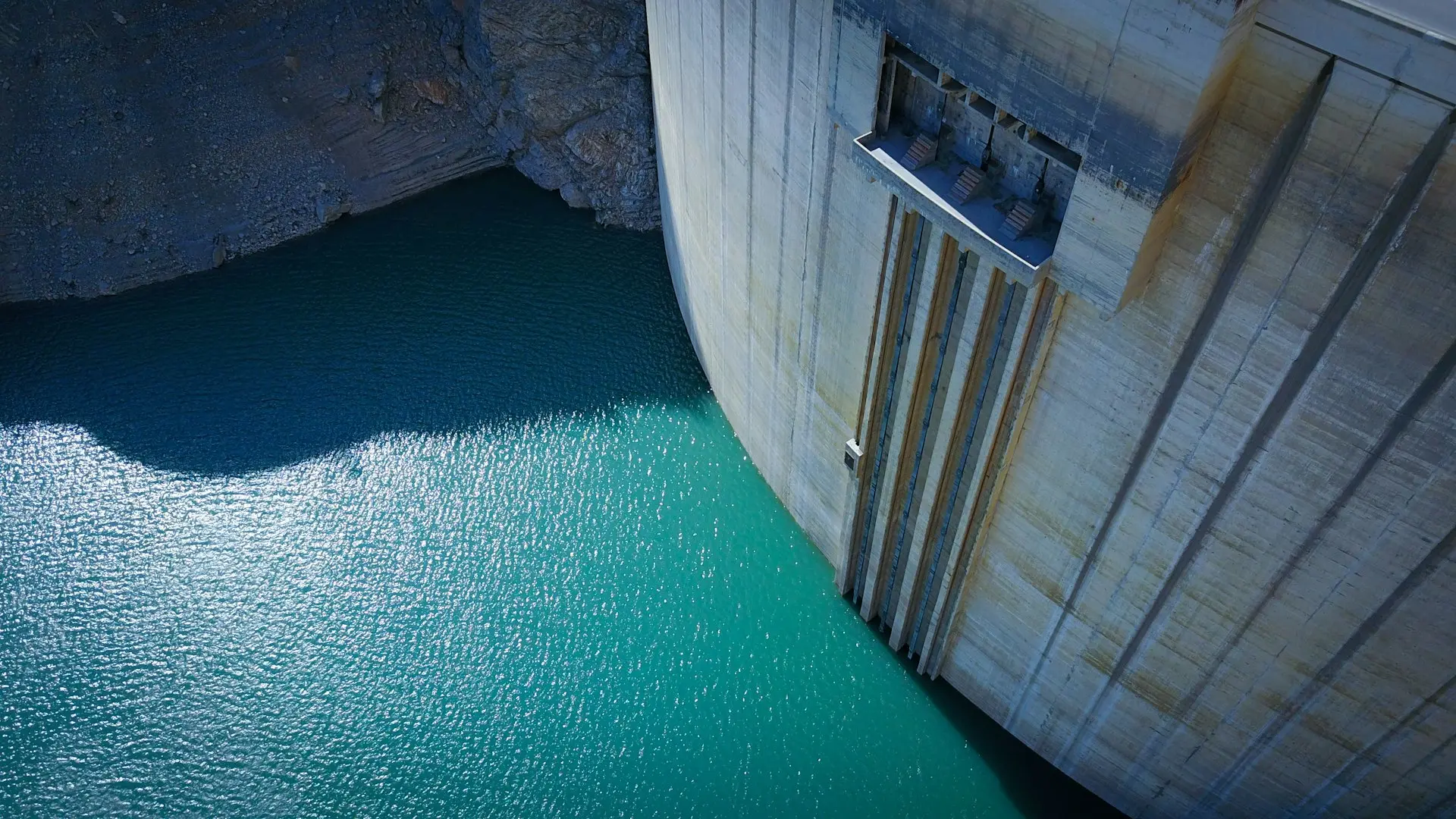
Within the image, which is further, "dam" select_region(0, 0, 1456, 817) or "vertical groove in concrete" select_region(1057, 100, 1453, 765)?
"dam" select_region(0, 0, 1456, 817)

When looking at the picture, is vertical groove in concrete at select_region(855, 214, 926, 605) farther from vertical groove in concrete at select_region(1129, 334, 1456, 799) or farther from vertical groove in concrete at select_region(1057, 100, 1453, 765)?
vertical groove in concrete at select_region(1129, 334, 1456, 799)

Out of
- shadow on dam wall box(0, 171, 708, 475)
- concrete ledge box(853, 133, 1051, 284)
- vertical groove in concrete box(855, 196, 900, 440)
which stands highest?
concrete ledge box(853, 133, 1051, 284)

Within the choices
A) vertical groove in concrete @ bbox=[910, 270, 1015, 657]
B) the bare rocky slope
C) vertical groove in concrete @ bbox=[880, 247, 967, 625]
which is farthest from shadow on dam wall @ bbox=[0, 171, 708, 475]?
vertical groove in concrete @ bbox=[910, 270, 1015, 657]

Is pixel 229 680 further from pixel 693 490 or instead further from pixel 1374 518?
pixel 1374 518

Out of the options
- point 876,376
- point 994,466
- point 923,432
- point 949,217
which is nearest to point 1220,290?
point 949,217

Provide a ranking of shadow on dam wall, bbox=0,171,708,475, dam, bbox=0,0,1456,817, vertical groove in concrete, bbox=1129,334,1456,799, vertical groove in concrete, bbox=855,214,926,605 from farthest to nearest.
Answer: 1. shadow on dam wall, bbox=0,171,708,475
2. vertical groove in concrete, bbox=855,214,926,605
3. dam, bbox=0,0,1456,817
4. vertical groove in concrete, bbox=1129,334,1456,799

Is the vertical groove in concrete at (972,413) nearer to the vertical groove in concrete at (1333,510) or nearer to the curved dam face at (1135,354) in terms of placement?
the curved dam face at (1135,354)

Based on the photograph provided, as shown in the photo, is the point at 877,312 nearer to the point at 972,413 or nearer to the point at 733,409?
the point at 972,413

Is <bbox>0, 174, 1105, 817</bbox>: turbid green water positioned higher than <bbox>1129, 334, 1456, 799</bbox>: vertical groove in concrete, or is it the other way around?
<bbox>1129, 334, 1456, 799</bbox>: vertical groove in concrete
